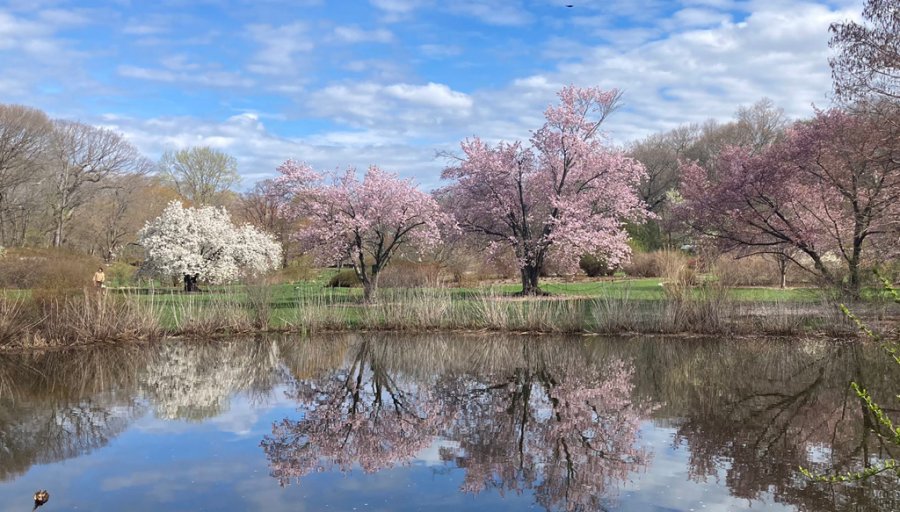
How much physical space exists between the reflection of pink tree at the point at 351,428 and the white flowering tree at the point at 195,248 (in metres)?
16.2

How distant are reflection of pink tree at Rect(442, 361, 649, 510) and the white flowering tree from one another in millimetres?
17758

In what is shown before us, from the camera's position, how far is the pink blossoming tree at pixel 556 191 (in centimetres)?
2184

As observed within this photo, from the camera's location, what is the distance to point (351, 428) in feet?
28.9

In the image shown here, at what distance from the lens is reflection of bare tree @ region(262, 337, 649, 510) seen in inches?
277

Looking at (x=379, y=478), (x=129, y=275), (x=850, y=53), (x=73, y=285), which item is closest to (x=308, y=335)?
(x=73, y=285)

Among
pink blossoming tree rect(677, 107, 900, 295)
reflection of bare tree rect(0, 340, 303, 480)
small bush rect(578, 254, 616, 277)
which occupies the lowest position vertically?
reflection of bare tree rect(0, 340, 303, 480)

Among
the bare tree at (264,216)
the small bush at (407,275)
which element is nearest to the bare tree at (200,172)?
the bare tree at (264,216)

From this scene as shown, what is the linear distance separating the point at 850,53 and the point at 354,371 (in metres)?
13.0

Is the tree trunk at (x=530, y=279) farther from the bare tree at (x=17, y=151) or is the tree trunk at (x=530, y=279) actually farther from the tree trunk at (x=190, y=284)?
the bare tree at (x=17, y=151)

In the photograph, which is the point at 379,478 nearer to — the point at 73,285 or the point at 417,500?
the point at 417,500

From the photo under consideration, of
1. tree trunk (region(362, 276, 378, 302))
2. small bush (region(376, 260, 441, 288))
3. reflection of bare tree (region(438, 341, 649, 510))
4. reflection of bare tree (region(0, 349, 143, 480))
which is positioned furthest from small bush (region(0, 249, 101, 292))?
reflection of bare tree (region(438, 341, 649, 510))

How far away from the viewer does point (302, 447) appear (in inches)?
317

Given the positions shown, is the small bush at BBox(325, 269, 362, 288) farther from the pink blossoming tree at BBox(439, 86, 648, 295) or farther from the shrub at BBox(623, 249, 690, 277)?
the shrub at BBox(623, 249, 690, 277)

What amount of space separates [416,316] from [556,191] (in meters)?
7.61
